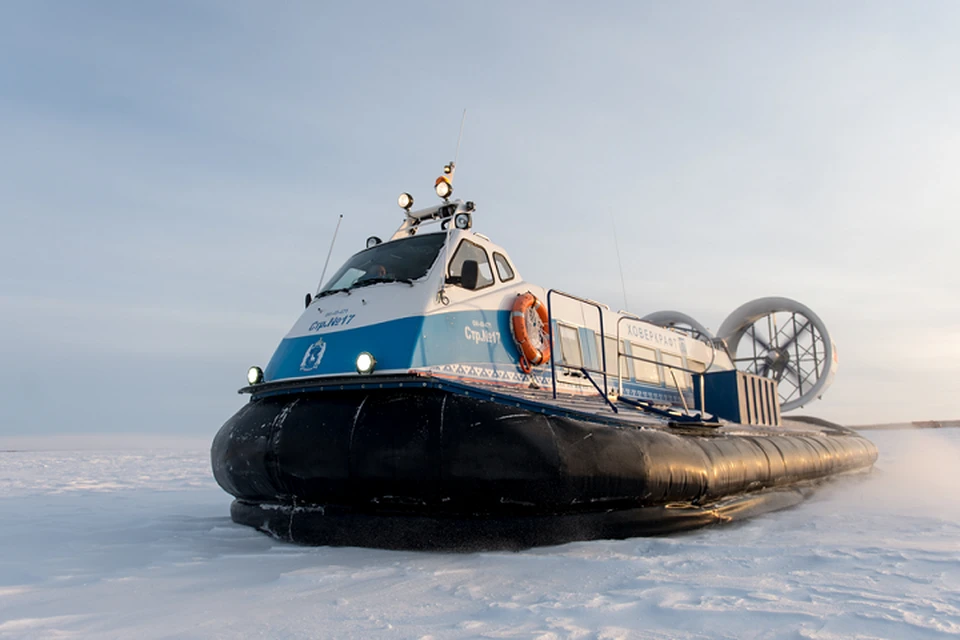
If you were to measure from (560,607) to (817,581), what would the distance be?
1.12 meters

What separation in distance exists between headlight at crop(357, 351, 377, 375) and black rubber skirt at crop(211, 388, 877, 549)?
0.42ft

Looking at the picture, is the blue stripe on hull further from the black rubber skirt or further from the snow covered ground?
the snow covered ground

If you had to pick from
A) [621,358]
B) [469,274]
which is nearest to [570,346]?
[621,358]

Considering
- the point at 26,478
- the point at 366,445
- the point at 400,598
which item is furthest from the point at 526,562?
the point at 26,478

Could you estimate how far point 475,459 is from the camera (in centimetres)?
337

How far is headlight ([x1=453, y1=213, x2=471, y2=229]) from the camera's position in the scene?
470 cm

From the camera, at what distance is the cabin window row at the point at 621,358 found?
4.90 metres

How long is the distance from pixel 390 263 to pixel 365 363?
108 cm

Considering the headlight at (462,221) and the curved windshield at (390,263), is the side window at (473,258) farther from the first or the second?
the headlight at (462,221)

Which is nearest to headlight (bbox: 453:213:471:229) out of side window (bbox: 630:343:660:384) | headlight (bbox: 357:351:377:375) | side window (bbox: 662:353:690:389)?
headlight (bbox: 357:351:377:375)

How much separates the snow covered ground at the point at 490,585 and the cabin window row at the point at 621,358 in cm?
151

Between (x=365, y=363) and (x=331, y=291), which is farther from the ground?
(x=331, y=291)

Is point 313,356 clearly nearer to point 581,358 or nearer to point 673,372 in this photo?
point 581,358

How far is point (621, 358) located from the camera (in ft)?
18.7
